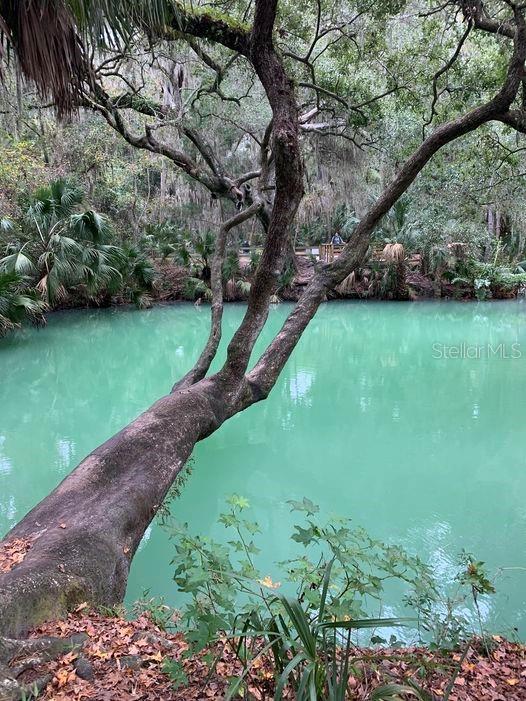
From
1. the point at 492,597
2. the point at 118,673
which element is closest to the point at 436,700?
the point at 118,673

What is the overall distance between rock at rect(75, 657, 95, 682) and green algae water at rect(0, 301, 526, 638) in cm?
173

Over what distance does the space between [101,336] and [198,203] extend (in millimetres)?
8188

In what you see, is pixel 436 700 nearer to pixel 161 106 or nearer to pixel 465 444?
pixel 465 444

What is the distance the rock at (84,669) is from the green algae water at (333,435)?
1.73m

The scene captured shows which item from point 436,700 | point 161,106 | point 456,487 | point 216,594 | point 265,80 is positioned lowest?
point 456,487

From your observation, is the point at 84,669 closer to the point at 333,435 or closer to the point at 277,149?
the point at 277,149

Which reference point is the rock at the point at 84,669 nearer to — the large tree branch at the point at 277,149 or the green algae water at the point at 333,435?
the green algae water at the point at 333,435

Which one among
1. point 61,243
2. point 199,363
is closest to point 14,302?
point 61,243

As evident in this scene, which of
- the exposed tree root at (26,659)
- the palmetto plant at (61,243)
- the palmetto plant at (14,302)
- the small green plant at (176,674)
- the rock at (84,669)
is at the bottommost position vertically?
the rock at (84,669)

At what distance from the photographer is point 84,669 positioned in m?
1.42

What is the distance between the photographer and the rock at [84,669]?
55.1 inches

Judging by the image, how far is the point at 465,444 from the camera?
5.84 meters

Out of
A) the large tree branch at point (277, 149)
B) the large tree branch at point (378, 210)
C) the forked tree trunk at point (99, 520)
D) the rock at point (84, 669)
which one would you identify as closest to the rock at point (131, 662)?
the rock at point (84, 669)

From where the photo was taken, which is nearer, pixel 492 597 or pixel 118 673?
pixel 118 673
